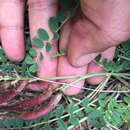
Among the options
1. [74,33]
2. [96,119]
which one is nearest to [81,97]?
[96,119]

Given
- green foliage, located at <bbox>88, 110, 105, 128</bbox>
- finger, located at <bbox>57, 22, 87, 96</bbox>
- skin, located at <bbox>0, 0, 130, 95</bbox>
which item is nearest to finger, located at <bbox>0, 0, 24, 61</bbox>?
skin, located at <bbox>0, 0, 130, 95</bbox>

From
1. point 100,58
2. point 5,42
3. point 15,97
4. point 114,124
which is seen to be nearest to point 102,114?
point 114,124

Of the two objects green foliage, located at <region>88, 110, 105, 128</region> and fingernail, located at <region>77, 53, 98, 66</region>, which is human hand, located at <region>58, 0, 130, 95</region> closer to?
fingernail, located at <region>77, 53, 98, 66</region>

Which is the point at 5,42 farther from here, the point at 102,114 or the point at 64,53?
the point at 102,114

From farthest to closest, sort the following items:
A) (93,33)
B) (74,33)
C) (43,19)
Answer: (43,19) < (74,33) < (93,33)

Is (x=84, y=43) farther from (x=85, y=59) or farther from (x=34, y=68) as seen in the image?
(x=34, y=68)

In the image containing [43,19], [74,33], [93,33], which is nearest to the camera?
[93,33]

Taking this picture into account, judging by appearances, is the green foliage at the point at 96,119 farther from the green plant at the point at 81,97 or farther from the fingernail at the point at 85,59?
the fingernail at the point at 85,59
